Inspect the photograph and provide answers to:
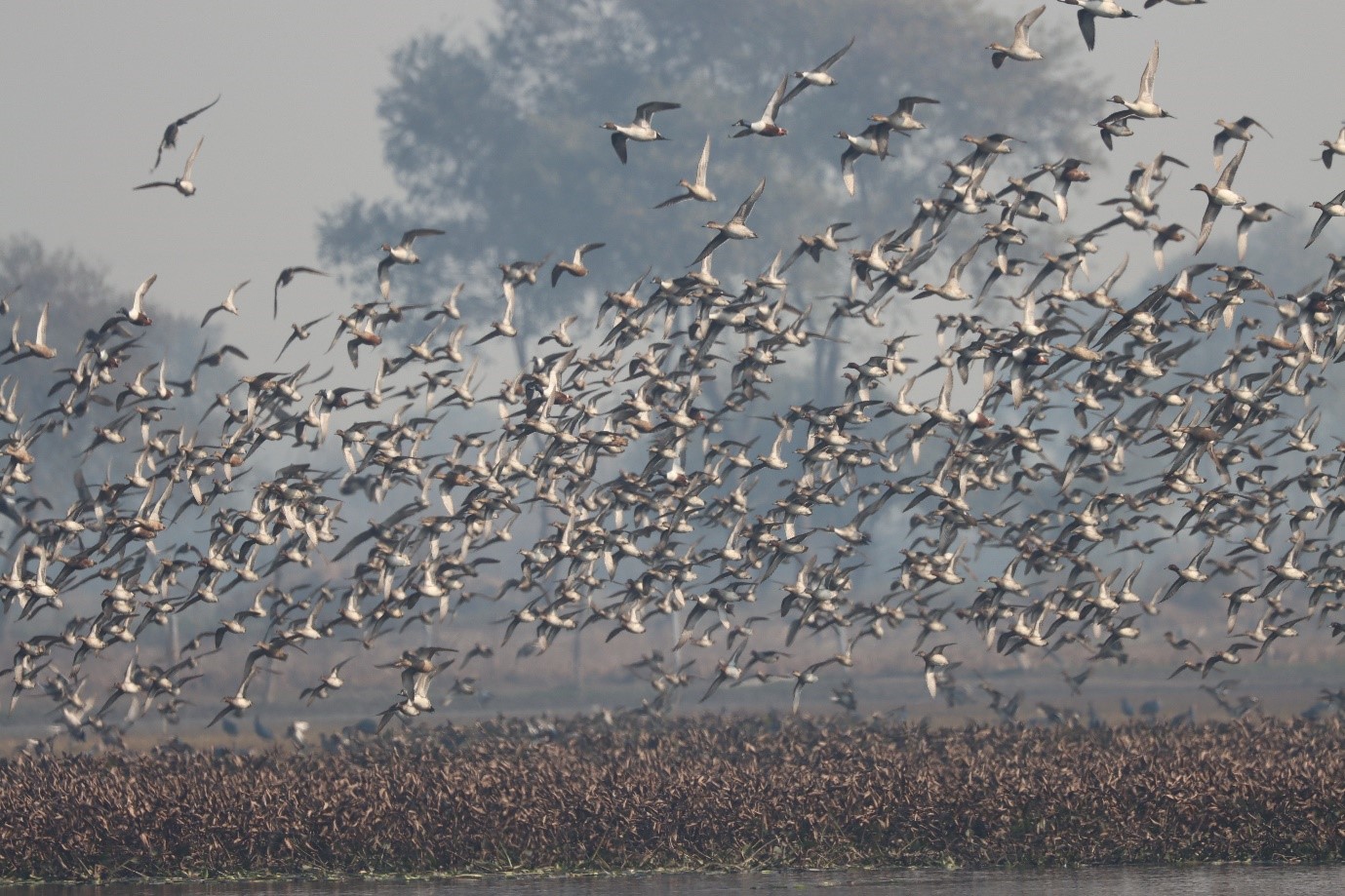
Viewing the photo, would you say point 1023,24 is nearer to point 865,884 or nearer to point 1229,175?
point 1229,175

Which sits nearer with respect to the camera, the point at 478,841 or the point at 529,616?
the point at 478,841

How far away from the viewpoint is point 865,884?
28.3m

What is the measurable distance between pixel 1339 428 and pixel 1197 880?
144 meters

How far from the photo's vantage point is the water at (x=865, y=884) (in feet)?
87.4

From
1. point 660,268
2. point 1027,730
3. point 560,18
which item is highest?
point 560,18

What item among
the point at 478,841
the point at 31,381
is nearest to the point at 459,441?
the point at 478,841

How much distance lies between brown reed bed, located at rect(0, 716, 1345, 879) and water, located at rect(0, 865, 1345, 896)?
41cm

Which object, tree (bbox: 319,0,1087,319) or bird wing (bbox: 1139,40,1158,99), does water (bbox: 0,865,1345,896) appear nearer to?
bird wing (bbox: 1139,40,1158,99)

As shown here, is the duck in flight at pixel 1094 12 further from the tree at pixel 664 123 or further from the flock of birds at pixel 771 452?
the tree at pixel 664 123

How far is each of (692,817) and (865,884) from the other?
10.6ft

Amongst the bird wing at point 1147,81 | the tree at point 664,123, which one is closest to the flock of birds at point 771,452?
the bird wing at point 1147,81

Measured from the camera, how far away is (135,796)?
30703mm

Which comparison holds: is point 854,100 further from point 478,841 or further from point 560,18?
point 478,841

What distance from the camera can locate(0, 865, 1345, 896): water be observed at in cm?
2662
